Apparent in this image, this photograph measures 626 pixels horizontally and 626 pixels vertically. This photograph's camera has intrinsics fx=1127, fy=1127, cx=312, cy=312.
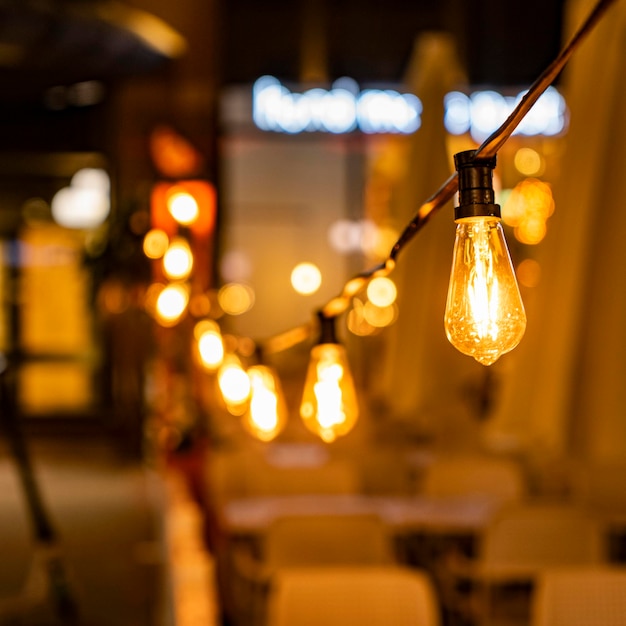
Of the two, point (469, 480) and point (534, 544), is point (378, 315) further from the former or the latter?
point (534, 544)

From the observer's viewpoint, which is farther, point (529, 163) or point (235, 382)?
point (529, 163)

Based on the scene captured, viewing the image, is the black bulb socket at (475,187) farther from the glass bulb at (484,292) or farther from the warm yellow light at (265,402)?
the warm yellow light at (265,402)

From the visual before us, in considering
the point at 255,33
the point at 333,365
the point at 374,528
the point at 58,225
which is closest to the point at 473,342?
the point at 333,365

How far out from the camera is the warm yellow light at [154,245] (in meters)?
6.14

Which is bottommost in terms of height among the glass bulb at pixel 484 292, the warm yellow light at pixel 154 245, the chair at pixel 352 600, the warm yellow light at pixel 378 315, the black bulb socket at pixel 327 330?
the chair at pixel 352 600

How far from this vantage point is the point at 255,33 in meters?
12.9

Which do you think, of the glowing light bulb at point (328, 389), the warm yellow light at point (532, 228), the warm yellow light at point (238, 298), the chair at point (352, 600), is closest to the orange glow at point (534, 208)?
the warm yellow light at point (532, 228)

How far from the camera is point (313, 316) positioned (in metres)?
2.47

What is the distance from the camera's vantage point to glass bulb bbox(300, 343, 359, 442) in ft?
7.73

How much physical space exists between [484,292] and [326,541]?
12.1 feet

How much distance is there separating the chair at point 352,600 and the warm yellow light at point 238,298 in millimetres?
9361

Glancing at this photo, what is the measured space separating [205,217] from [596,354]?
6.66m

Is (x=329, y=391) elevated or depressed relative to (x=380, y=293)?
depressed

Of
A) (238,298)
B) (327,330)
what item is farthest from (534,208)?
(238,298)
